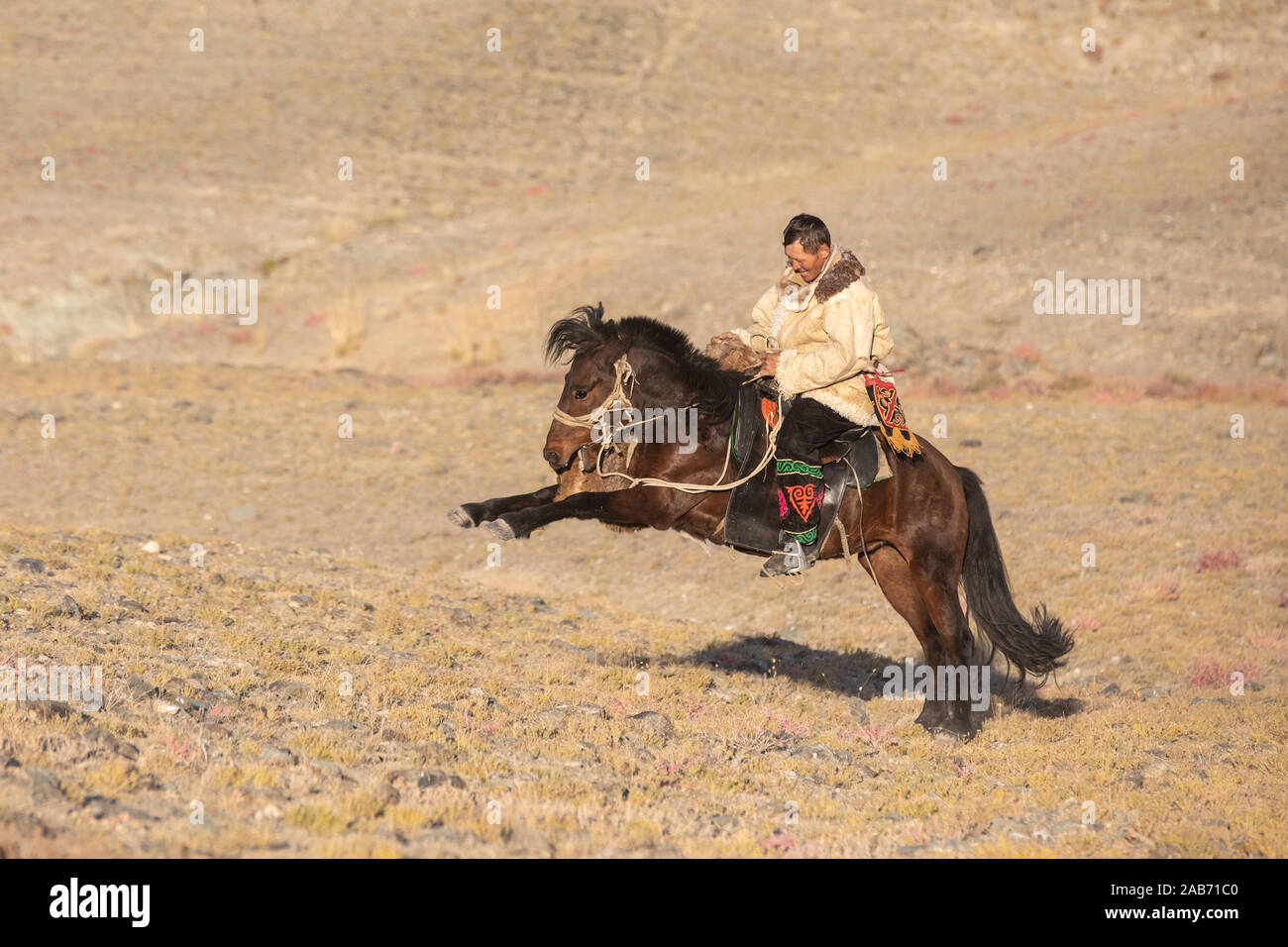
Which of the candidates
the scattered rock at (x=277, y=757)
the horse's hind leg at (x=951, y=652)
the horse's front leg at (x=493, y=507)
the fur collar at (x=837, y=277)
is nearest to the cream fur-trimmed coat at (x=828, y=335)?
the fur collar at (x=837, y=277)

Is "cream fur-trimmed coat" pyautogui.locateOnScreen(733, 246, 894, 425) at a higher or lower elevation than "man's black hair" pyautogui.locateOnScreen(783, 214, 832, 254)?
lower

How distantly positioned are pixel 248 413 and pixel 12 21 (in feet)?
145

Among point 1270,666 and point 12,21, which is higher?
point 12,21

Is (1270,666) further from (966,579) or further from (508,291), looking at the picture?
(508,291)

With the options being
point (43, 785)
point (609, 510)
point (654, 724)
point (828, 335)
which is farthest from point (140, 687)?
point (828, 335)

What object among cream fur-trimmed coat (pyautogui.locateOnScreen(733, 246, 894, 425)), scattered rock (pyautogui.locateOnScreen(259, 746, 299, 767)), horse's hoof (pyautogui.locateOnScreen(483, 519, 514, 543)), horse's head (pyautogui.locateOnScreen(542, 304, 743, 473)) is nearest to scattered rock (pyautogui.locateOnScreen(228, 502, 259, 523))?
horse's head (pyautogui.locateOnScreen(542, 304, 743, 473))

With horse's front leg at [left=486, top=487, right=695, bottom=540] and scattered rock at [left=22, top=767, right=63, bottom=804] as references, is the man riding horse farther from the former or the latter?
scattered rock at [left=22, top=767, right=63, bottom=804]

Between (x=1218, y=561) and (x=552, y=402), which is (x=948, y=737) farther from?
(x=552, y=402)

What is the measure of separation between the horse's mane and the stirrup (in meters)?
1.11

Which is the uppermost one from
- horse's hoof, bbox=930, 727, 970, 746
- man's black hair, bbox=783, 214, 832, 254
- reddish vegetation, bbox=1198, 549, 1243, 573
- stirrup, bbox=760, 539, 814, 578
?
man's black hair, bbox=783, 214, 832, 254

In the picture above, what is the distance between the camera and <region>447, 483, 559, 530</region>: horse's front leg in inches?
319

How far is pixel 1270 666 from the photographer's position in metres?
12.3

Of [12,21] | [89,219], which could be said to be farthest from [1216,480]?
[12,21]

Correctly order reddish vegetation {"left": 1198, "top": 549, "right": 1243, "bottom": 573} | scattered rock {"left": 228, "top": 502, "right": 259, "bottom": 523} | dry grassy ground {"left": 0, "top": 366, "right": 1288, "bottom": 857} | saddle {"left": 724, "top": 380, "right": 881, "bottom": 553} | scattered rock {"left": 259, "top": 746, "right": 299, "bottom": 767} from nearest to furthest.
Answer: dry grassy ground {"left": 0, "top": 366, "right": 1288, "bottom": 857} < scattered rock {"left": 259, "top": 746, "right": 299, "bottom": 767} < saddle {"left": 724, "top": 380, "right": 881, "bottom": 553} < reddish vegetation {"left": 1198, "top": 549, "right": 1243, "bottom": 573} < scattered rock {"left": 228, "top": 502, "right": 259, "bottom": 523}
